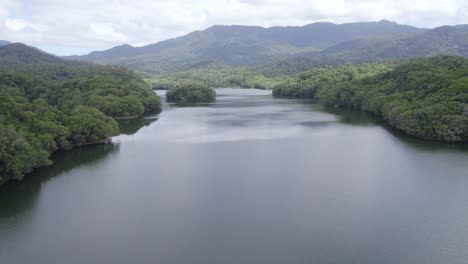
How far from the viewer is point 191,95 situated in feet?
286

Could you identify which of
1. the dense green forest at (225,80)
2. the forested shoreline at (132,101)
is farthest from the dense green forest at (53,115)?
the dense green forest at (225,80)

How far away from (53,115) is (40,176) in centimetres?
980

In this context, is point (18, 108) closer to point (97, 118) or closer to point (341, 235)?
point (97, 118)

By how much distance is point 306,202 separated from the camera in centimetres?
2228

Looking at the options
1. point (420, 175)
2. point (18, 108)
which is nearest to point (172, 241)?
point (420, 175)

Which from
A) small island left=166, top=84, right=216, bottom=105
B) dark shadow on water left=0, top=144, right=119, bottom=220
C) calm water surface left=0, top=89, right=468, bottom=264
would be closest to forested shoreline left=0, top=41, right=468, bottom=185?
small island left=166, top=84, right=216, bottom=105

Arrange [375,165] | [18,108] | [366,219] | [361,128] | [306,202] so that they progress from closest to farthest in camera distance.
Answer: [366,219], [306,202], [375,165], [18,108], [361,128]

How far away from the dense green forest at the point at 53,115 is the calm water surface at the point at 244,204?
5.08 feet

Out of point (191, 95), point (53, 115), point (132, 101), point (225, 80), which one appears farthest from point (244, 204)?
point (225, 80)

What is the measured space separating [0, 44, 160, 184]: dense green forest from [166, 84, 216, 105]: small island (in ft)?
52.7

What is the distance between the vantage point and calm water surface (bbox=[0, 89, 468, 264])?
17.1 meters

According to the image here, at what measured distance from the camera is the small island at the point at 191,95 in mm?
86625

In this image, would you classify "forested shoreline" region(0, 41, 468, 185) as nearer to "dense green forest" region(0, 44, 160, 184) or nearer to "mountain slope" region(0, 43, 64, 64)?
"dense green forest" region(0, 44, 160, 184)

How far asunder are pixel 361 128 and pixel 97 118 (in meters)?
28.5
